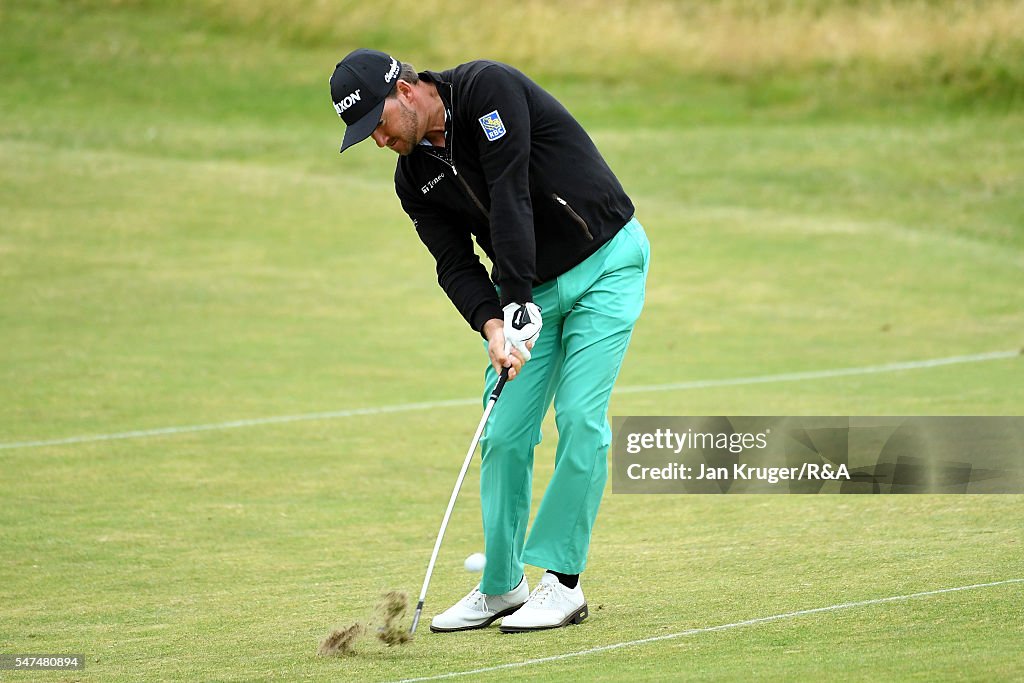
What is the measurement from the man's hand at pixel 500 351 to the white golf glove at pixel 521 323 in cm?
4

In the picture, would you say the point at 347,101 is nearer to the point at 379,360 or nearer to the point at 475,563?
the point at 475,563

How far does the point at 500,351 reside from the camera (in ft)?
18.3

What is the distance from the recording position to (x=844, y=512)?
7.46 meters

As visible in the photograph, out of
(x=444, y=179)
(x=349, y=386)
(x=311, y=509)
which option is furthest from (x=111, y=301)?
(x=444, y=179)

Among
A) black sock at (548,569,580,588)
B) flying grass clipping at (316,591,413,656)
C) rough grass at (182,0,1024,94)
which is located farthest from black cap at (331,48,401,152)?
rough grass at (182,0,1024,94)

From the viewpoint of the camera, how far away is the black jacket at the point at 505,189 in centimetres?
549

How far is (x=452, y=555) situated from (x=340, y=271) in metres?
8.93

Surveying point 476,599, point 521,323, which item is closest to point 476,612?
point 476,599

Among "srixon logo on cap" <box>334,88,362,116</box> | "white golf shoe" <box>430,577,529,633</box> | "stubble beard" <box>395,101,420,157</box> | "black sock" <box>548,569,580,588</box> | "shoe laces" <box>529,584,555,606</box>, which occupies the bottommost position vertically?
"white golf shoe" <box>430,577,529,633</box>

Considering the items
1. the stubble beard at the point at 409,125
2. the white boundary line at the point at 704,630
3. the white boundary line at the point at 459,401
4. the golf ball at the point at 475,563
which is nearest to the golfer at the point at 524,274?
the stubble beard at the point at 409,125

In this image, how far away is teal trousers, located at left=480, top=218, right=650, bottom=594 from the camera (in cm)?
564

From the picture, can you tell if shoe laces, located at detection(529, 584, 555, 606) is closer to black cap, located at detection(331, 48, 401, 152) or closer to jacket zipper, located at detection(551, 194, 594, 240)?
jacket zipper, located at detection(551, 194, 594, 240)

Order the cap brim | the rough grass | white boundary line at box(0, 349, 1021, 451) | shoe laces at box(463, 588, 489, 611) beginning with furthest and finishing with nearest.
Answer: the rough grass → white boundary line at box(0, 349, 1021, 451) → shoe laces at box(463, 588, 489, 611) → the cap brim

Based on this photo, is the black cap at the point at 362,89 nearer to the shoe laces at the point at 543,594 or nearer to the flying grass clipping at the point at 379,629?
the flying grass clipping at the point at 379,629
